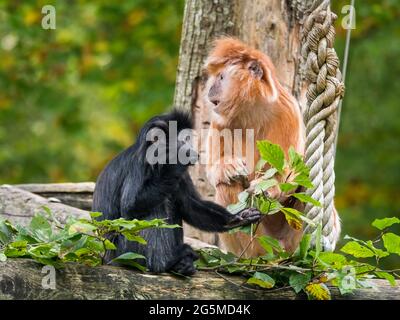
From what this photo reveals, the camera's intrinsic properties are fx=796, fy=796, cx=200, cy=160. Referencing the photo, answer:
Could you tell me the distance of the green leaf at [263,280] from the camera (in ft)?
11.7

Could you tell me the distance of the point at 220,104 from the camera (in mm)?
5102

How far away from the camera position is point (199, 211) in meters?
4.35

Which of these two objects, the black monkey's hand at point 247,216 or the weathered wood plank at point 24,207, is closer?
the black monkey's hand at point 247,216

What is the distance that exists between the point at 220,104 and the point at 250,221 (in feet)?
4.27

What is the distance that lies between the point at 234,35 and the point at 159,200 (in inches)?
68.7

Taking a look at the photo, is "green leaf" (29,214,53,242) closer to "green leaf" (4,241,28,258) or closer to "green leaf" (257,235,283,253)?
"green leaf" (4,241,28,258)

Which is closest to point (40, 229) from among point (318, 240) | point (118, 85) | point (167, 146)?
point (167, 146)

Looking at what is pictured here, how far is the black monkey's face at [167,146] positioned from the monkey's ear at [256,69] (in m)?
1.01

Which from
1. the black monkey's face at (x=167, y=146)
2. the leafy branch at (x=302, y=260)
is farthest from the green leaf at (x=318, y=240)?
the black monkey's face at (x=167, y=146)

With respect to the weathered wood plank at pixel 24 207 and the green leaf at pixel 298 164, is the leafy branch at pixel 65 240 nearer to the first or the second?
the green leaf at pixel 298 164

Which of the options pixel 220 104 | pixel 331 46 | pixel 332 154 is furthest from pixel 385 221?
pixel 220 104

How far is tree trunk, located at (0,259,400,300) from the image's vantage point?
3.19 metres

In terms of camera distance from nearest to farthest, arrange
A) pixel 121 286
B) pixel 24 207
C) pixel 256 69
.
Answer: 1. pixel 121 286
2. pixel 256 69
3. pixel 24 207

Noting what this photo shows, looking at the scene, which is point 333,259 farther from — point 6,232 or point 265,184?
point 6,232
